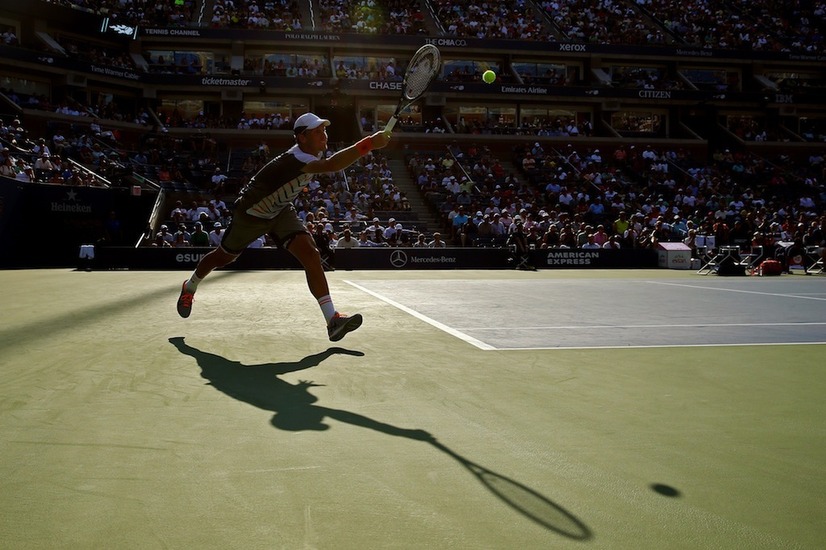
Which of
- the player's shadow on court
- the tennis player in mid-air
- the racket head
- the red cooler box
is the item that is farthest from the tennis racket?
the red cooler box

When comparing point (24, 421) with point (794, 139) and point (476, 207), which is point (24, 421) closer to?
point (476, 207)

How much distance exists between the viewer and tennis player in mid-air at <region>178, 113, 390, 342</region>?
20.4 feet

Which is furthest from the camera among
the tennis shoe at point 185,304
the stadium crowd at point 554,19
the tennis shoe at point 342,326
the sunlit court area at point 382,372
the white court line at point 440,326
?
the stadium crowd at point 554,19

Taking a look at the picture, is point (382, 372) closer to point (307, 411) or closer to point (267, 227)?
point (307, 411)

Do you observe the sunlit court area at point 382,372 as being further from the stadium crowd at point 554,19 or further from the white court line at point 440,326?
the stadium crowd at point 554,19

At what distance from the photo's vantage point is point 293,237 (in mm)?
7031

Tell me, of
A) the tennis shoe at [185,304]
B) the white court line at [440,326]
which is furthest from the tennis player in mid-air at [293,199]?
the white court line at [440,326]

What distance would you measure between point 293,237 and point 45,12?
3942 centimetres

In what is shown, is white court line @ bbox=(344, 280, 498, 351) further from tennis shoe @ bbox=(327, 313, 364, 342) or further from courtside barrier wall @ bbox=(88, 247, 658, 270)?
courtside barrier wall @ bbox=(88, 247, 658, 270)

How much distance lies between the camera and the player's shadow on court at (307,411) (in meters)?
2.42

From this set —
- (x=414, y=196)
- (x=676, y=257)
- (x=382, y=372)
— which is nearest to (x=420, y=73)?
(x=382, y=372)

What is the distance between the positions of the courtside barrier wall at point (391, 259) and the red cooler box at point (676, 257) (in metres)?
0.43

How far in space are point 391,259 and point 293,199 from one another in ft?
55.6

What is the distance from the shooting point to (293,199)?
6.93m
